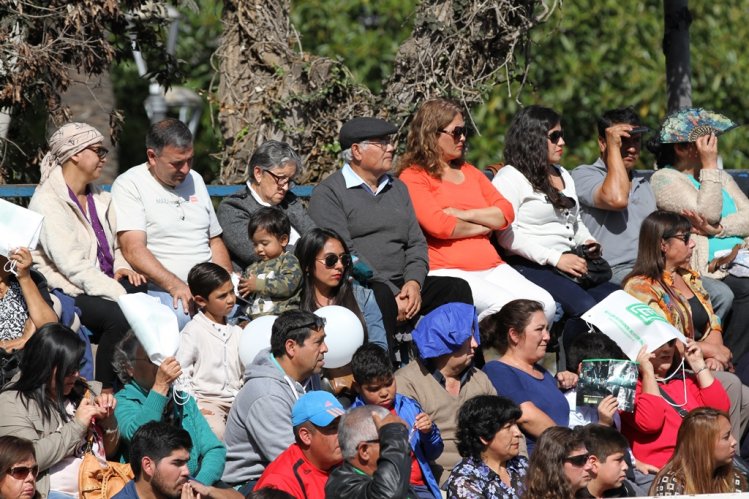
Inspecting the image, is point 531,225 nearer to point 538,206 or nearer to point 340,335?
point 538,206

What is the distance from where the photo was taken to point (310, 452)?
6516 mm

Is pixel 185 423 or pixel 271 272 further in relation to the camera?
pixel 271 272

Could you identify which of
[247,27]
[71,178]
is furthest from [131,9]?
[71,178]

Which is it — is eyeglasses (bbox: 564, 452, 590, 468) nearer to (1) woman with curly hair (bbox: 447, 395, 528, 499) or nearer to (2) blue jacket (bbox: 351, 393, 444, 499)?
(1) woman with curly hair (bbox: 447, 395, 528, 499)

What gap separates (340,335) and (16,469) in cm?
200

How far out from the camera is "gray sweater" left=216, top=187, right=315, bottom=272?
838cm

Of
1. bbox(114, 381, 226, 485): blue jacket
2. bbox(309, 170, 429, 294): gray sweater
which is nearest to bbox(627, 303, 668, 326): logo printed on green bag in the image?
bbox(309, 170, 429, 294): gray sweater

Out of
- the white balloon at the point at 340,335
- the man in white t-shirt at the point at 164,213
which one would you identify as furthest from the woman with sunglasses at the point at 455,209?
the man in white t-shirt at the point at 164,213

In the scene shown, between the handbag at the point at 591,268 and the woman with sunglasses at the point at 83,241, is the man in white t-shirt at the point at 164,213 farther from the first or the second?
the handbag at the point at 591,268

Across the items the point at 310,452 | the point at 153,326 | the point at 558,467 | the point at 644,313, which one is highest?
the point at 153,326

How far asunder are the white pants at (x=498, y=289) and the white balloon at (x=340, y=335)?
1.12m

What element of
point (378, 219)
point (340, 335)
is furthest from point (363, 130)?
point (340, 335)

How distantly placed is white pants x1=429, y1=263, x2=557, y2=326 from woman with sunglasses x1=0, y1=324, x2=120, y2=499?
2.60 metres

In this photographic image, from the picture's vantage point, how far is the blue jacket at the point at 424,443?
7.04 m
